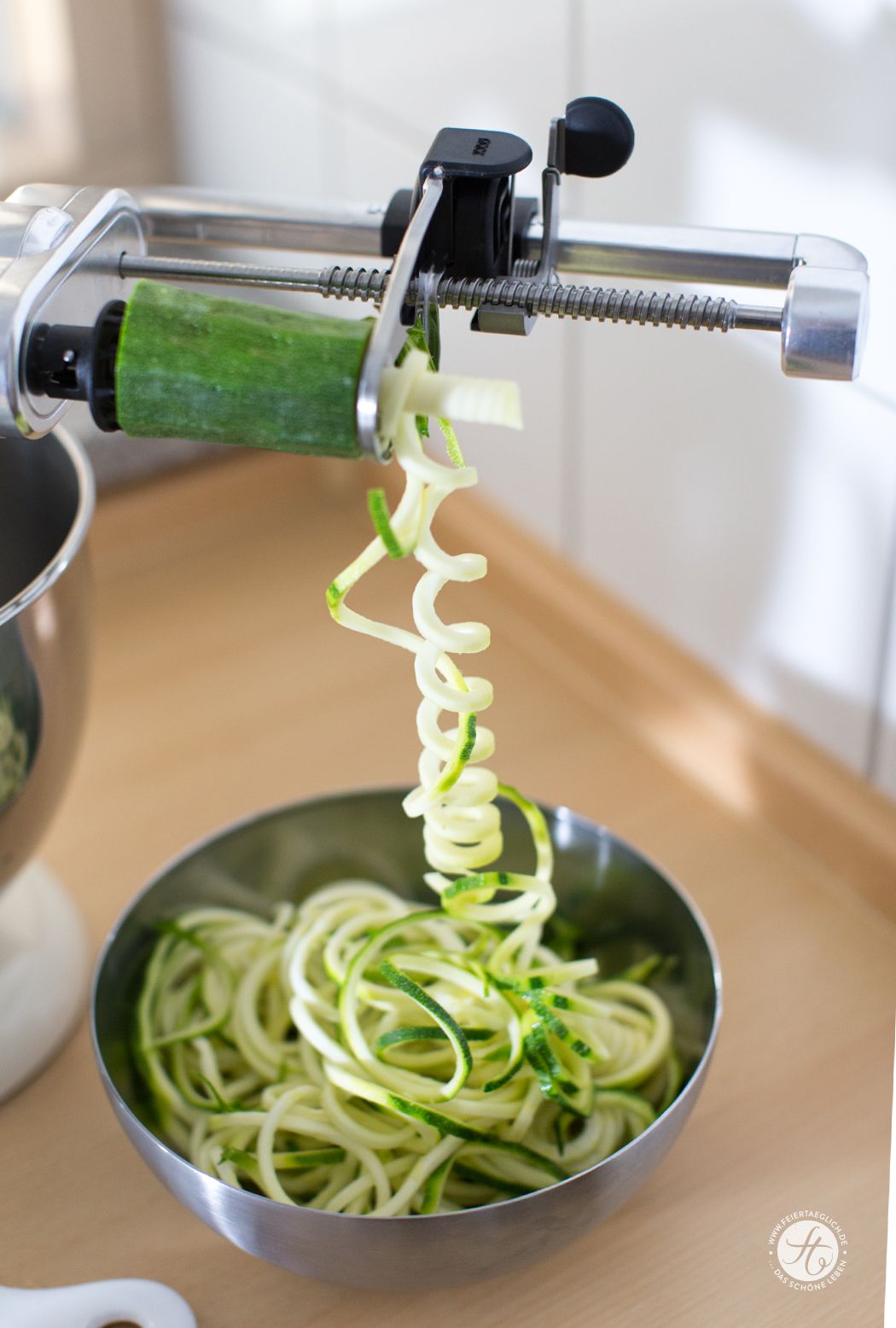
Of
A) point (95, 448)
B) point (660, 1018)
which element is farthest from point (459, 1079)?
point (95, 448)

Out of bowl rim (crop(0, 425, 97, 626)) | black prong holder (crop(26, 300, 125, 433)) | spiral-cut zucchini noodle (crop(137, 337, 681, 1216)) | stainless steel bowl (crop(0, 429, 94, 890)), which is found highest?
black prong holder (crop(26, 300, 125, 433))

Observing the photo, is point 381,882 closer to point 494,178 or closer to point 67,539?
point 67,539

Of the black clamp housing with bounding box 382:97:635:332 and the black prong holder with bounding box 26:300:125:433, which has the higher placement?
the black clamp housing with bounding box 382:97:635:332

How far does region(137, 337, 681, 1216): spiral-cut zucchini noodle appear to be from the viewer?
20.7 inches

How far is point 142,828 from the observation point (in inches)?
31.7

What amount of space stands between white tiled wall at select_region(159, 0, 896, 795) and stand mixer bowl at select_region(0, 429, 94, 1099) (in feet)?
1.13

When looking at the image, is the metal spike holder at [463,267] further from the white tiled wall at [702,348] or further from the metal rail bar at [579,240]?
the white tiled wall at [702,348]

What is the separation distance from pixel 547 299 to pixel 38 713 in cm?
31

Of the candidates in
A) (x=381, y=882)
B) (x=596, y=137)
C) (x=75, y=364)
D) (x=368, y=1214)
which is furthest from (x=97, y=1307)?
(x=596, y=137)

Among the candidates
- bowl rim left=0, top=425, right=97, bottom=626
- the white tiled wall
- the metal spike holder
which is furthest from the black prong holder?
the white tiled wall

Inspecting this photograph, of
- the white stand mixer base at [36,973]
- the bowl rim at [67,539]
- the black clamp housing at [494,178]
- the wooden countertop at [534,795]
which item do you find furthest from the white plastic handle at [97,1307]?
the black clamp housing at [494,178]

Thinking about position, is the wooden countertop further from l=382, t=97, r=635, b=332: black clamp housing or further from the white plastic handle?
l=382, t=97, r=635, b=332: black clamp housing

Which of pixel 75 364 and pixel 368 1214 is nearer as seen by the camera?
pixel 75 364

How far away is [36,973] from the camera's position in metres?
0.66
